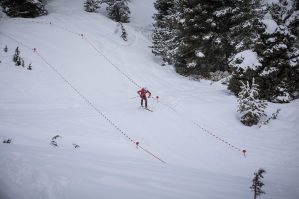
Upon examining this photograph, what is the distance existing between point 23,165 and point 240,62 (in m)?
14.0

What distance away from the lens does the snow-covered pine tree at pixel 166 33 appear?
80.2 ft

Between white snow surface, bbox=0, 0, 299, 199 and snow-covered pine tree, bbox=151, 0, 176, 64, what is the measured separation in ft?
4.37

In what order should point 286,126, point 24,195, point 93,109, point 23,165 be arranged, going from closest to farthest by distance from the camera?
point 24,195
point 23,165
point 286,126
point 93,109

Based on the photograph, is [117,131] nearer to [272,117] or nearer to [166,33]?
[272,117]

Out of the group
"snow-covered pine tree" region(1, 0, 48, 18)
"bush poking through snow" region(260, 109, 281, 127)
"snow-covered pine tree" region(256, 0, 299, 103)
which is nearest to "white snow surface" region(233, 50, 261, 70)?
"snow-covered pine tree" region(256, 0, 299, 103)

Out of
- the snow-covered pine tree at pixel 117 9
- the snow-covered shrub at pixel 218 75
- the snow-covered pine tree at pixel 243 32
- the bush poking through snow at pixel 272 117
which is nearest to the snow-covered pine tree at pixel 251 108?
the bush poking through snow at pixel 272 117

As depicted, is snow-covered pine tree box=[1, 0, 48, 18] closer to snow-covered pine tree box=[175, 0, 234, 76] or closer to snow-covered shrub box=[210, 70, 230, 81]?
snow-covered pine tree box=[175, 0, 234, 76]

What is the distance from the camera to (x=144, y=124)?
1352cm

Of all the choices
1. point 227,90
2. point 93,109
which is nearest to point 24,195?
point 93,109

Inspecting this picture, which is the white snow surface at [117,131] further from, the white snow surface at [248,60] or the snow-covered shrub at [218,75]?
the white snow surface at [248,60]

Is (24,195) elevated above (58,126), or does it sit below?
below

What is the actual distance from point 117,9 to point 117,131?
23.5 meters

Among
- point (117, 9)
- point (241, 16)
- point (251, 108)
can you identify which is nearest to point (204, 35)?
point (241, 16)

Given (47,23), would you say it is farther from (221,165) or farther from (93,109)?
(221,165)
